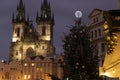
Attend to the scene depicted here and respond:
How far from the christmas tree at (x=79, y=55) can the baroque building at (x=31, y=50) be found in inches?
3107

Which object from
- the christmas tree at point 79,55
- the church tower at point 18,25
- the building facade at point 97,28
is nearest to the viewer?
the christmas tree at point 79,55

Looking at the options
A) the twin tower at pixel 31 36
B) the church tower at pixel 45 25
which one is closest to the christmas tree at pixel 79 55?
the twin tower at pixel 31 36

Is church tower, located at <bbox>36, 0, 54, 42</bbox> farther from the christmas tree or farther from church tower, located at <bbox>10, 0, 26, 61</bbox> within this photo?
the christmas tree

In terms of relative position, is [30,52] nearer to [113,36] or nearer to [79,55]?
[79,55]

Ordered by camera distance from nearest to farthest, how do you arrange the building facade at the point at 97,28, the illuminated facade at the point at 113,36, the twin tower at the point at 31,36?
1. the illuminated facade at the point at 113,36
2. the building facade at the point at 97,28
3. the twin tower at the point at 31,36

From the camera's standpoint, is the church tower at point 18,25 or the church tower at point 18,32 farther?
the church tower at point 18,25

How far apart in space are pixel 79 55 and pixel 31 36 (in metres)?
115

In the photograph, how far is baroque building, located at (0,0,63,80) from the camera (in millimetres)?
102938

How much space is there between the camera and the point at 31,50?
129 m

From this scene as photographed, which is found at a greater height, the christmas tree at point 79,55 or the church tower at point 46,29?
the church tower at point 46,29

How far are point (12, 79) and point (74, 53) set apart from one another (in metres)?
83.1

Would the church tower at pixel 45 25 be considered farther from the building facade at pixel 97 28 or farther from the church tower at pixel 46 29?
the building facade at pixel 97 28

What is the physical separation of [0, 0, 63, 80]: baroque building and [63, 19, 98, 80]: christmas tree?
78919mm

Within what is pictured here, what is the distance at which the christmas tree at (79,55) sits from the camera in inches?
778
